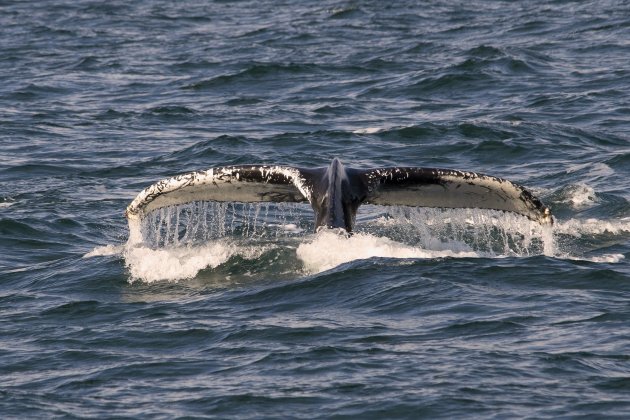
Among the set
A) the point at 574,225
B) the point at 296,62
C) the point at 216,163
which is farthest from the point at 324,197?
the point at 296,62

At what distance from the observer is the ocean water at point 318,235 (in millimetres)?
10883

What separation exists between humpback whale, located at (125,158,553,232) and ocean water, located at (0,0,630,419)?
0.75 ft

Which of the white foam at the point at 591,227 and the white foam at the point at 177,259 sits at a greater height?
the white foam at the point at 177,259

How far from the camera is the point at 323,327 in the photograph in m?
12.3

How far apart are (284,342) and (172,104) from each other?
1537 cm

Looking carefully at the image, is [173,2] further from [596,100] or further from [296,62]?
[596,100]

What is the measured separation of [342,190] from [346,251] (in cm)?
61

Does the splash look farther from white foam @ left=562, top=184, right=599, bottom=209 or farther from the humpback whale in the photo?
white foam @ left=562, top=184, right=599, bottom=209

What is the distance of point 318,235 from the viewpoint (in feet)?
46.5

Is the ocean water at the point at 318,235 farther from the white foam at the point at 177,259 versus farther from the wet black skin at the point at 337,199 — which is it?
the wet black skin at the point at 337,199

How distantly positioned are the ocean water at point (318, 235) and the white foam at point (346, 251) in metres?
0.03

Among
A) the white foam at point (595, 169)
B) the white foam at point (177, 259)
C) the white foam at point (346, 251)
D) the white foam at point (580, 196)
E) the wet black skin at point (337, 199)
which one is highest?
the wet black skin at point (337, 199)

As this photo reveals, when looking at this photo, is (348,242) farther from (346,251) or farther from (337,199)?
(337,199)

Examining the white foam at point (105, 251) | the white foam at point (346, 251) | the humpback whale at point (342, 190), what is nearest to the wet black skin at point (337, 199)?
the humpback whale at point (342, 190)
